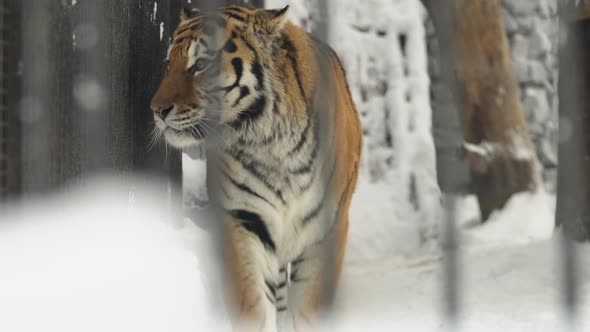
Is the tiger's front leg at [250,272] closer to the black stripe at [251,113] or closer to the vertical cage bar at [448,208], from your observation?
the black stripe at [251,113]

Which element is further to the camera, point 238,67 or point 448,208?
point 448,208

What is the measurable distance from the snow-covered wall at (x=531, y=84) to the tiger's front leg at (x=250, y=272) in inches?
17.4

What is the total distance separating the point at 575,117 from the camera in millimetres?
1471

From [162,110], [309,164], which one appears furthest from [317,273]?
[162,110]

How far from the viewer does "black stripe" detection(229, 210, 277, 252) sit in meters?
1.36

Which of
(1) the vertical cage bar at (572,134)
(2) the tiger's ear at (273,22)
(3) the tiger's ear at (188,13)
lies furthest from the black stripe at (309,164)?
(1) the vertical cage bar at (572,134)

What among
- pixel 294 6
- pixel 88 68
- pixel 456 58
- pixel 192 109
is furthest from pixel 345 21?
pixel 88 68

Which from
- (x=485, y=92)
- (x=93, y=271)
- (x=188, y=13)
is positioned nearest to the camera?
(x=93, y=271)

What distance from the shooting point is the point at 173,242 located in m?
1.40

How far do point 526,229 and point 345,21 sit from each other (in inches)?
23.2

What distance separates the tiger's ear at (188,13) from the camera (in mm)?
1421

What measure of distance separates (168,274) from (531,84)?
89 centimetres

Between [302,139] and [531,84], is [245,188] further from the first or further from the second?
[531,84]

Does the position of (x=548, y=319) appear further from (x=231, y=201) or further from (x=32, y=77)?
(x=32, y=77)
